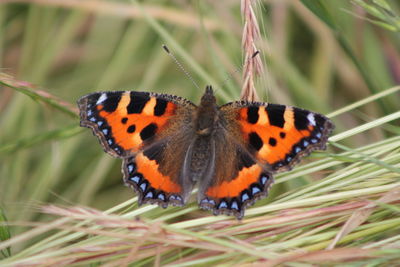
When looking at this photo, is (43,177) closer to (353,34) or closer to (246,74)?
(246,74)

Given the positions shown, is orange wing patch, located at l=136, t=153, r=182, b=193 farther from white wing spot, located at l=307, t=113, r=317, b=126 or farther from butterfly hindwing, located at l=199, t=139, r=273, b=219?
white wing spot, located at l=307, t=113, r=317, b=126

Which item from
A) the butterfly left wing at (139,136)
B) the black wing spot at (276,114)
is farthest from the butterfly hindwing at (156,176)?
the black wing spot at (276,114)

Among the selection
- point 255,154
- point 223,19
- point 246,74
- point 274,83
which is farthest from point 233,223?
point 223,19

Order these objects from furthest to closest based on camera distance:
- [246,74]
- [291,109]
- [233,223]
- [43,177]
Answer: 1. [43,177]
2. [291,109]
3. [246,74]
4. [233,223]

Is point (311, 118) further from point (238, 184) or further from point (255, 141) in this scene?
point (238, 184)

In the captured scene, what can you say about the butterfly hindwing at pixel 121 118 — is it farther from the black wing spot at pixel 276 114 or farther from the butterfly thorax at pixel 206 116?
the black wing spot at pixel 276 114

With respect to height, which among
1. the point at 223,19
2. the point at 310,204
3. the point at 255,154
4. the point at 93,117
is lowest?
the point at 310,204
